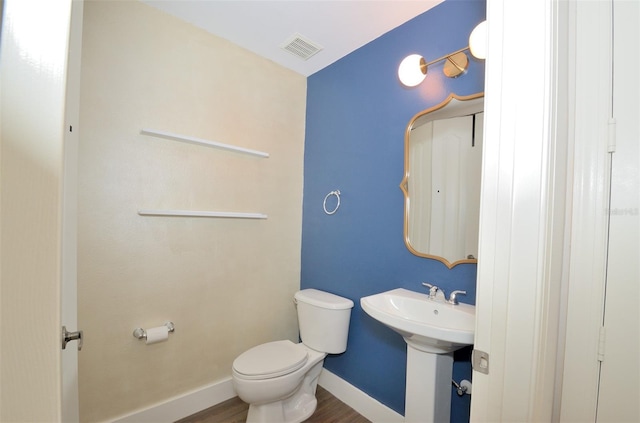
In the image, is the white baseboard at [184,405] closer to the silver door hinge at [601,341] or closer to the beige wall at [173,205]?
the beige wall at [173,205]

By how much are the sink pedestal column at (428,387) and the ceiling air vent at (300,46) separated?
2.01 m

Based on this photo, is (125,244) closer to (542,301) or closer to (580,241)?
(542,301)

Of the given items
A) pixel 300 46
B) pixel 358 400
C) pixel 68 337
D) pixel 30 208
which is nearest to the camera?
pixel 30 208

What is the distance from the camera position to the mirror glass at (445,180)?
146 centimetres

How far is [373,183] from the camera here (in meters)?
1.90

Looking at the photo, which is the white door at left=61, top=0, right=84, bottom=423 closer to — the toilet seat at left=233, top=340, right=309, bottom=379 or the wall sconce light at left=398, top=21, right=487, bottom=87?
the toilet seat at left=233, top=340, right=309, bottom=379

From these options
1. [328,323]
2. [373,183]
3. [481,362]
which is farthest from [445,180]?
[328,323]

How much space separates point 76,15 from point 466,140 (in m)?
1.66

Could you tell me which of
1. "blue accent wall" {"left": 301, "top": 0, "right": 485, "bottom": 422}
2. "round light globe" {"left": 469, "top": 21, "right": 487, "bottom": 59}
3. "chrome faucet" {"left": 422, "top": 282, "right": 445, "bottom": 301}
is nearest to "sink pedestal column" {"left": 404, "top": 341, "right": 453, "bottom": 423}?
"blue accent wall" {"left": 301, "top": 0, "right": 485, "bottom": 422}

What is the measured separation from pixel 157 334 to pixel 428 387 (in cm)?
150

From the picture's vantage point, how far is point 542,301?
28.7 inches

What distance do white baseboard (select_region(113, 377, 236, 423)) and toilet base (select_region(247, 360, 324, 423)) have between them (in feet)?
Result: 1.09

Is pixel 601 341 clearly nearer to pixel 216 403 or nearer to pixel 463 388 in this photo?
pixel 463 388

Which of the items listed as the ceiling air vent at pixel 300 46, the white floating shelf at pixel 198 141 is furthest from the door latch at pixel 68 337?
the ceiling air vent at pixel 300 46
